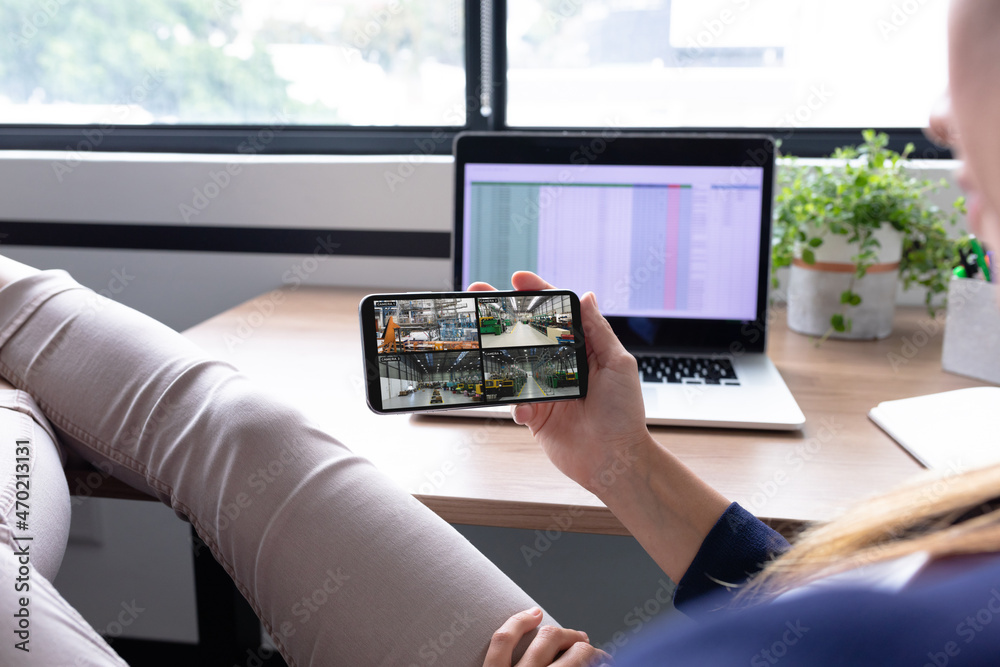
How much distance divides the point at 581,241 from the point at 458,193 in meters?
0.20

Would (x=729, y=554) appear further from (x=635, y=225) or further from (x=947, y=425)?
(x=635, y=225)

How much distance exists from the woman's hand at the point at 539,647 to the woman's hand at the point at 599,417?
0.15m

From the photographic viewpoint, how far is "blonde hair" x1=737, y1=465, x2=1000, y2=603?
0.28 m

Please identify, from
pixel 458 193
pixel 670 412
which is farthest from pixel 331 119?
pixel 670 412

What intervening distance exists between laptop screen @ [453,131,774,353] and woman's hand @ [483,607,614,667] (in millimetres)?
550

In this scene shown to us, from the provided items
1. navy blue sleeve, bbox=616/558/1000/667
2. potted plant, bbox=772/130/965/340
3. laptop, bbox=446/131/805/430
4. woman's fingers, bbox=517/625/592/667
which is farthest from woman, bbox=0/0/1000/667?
potted plant, bbox=772/130/965/340

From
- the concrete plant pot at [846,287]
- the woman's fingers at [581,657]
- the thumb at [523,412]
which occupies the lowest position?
the woman's fingers at [581,657]

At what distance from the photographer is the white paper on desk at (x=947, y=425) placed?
2.63 ft

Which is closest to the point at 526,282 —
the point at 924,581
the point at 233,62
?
the point at 924,581

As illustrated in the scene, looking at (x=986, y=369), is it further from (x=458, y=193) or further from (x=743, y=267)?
(x=458, y=193)

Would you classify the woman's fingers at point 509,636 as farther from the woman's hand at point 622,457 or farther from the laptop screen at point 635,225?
the laptop screen at point 635,225

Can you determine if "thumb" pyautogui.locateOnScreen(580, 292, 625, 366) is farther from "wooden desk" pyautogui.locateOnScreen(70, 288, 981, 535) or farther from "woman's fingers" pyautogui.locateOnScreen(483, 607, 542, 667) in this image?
"woman's fingers" pyautogui.locateOnScreen(483, 607, 542, 667)

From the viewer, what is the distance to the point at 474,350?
762mm

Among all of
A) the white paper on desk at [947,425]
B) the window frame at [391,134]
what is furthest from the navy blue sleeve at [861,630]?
the window frame at [391,134]
